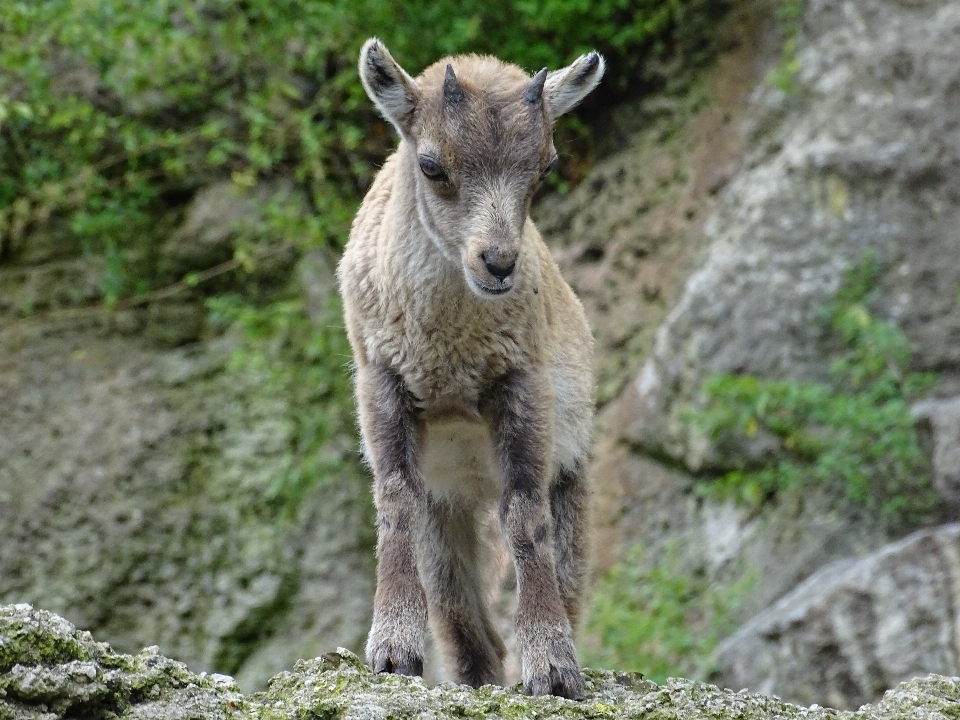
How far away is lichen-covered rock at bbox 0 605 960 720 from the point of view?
126 inches

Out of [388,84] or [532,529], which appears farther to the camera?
[388,84]

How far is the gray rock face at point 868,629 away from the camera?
680cm

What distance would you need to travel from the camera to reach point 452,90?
506 centimetres

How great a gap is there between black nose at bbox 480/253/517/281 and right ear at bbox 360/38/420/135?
77 centimetres

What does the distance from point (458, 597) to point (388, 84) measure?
82.8 inches

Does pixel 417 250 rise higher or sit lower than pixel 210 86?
lower

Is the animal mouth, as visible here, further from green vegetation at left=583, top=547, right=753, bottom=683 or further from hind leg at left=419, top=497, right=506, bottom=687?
green vegetation at left=583, top=547, right=753, bottom=683

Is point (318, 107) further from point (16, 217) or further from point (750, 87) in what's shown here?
point (750, 87)

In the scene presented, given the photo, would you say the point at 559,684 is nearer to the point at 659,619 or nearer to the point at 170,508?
the point at 659,619

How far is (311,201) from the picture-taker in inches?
395

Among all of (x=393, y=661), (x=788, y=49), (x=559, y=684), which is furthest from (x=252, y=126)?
(x=559, y=684)

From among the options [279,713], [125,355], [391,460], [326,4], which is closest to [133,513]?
[125,355]

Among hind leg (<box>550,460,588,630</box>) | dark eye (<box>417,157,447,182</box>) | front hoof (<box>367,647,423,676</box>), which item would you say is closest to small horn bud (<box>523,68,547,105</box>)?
dark eye (<box>417,157,447,182</box>)

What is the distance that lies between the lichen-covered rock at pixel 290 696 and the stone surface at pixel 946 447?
10.3ft
